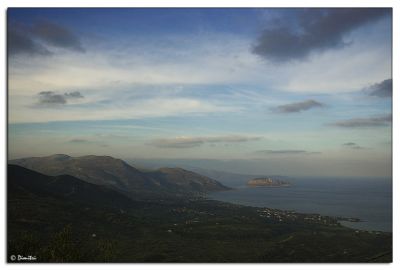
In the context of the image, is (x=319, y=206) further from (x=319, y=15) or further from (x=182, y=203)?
(x=319, y=15)

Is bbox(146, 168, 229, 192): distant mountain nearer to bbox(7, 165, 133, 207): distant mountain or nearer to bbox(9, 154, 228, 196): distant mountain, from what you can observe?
bbox(9, 154, 228, 196): distant mountain

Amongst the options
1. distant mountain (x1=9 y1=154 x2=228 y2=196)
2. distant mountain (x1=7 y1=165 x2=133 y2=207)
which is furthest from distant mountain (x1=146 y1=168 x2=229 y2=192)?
distant mountain (x1=7 y1=165 x2=133 y2=207)

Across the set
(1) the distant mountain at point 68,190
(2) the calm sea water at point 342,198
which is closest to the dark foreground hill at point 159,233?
(1) the distant mountain at point 68,190

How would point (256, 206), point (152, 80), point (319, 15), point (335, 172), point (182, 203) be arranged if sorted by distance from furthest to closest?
1. point (256, 206)
2. point (182, 203)
3. point (335, 172)
4. point (152, 80)
5. point (319, 15)

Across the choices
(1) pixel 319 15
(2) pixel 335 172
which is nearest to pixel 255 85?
(1) pixel 319 15

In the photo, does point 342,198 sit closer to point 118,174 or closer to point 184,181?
point 184,181

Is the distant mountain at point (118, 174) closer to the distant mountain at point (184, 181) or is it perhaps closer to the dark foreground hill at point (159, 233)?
the distant mountain at point (184, 181)

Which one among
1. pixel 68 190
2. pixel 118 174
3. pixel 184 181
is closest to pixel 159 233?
pixel 118 174
